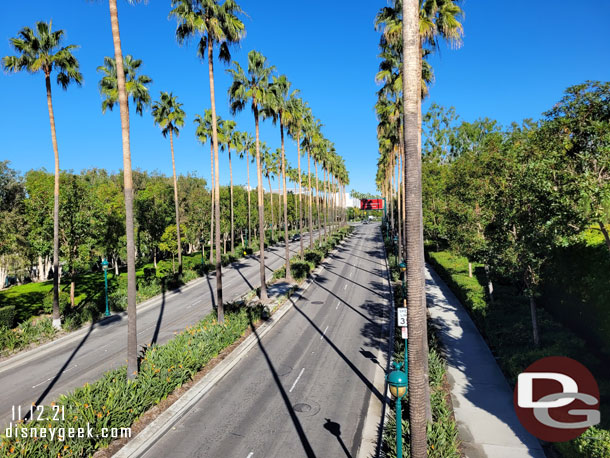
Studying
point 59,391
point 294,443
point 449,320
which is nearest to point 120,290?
point 59,391

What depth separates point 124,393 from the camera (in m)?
11.2

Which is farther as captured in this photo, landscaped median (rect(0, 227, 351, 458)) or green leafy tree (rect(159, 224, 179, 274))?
green leafy tree (rect(159, 224, 179, 274))

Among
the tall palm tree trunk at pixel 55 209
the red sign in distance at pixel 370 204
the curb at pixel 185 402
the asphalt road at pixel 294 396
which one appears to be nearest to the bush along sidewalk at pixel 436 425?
the asphalt road at pixel 294 396

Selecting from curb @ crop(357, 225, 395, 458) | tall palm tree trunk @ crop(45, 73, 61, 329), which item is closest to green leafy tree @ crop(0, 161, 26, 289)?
tall palm tree trunk @ crop(45, 73, 61, 329)

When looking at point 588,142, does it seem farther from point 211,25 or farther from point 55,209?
point 55,209

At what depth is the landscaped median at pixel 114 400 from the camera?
877 cm

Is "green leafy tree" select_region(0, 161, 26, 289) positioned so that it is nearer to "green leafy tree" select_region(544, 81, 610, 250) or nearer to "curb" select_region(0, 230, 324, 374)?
"curb" select_region(0, 230, 324, 374)

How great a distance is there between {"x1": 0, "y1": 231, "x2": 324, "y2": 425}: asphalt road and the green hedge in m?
2.34

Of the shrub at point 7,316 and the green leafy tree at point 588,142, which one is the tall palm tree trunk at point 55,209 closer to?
the shrub at point 7,316

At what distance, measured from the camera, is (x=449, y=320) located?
855 inches

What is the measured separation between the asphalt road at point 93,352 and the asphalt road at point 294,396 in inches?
247

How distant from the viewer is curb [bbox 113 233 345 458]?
10086mm

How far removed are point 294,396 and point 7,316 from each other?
60.1 ft

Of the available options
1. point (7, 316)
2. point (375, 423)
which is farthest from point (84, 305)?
point (375, 423)
